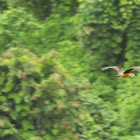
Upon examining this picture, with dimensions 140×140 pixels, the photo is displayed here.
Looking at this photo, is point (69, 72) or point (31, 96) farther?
point (69, 72)

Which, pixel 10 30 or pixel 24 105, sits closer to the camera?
pixel 24 105

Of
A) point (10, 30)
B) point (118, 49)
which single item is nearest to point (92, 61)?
point (118, 49)

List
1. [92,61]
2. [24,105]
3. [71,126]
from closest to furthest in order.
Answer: [24,105] → [71,126] → [92,61]

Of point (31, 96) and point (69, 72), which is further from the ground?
point (31, 96)

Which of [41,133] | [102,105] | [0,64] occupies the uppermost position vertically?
[0,64]

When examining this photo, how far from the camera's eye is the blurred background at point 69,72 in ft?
15.9

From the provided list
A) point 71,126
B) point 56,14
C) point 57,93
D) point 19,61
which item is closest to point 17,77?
point 19,61

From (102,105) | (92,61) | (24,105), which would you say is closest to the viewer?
(24,105)

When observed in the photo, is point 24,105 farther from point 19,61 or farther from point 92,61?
point 92,61

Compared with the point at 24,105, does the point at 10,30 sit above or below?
above

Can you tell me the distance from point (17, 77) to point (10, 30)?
1916 mm

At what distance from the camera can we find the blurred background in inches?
191

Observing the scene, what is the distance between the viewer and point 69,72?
6910mm

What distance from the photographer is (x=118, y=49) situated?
6.78m
